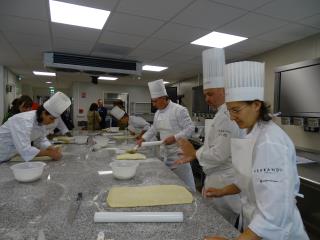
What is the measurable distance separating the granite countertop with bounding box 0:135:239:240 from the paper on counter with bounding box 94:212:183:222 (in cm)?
2

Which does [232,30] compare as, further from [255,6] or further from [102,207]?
[102,207]

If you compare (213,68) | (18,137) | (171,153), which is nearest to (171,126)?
(171,153)

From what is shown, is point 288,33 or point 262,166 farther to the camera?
point 288,33

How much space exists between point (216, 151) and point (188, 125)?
3.90 ft

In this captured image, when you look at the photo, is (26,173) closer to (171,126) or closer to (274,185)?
(274,185)

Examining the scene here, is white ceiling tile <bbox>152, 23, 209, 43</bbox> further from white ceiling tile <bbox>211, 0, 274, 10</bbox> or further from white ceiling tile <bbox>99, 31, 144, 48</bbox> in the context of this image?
white ceiling tile <bbox>211, 0, 274, 10</bbox>

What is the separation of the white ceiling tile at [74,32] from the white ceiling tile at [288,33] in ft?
6.89

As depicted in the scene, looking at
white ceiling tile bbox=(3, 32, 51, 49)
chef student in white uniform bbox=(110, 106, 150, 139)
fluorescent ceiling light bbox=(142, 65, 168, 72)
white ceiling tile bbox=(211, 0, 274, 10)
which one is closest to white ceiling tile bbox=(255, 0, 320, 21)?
white ceiling tile bbox=(211, 0, 274, 10)

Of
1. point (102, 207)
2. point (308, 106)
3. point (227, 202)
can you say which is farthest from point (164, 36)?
point (102, 207)

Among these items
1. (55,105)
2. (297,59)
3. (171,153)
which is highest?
(297,59)

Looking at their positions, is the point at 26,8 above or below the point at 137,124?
above

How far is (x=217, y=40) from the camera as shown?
3160 mm

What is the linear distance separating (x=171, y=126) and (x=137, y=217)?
1.83 metres

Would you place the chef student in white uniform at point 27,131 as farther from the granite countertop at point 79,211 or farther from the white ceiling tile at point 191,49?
the white ceiling tile at point 191,49
